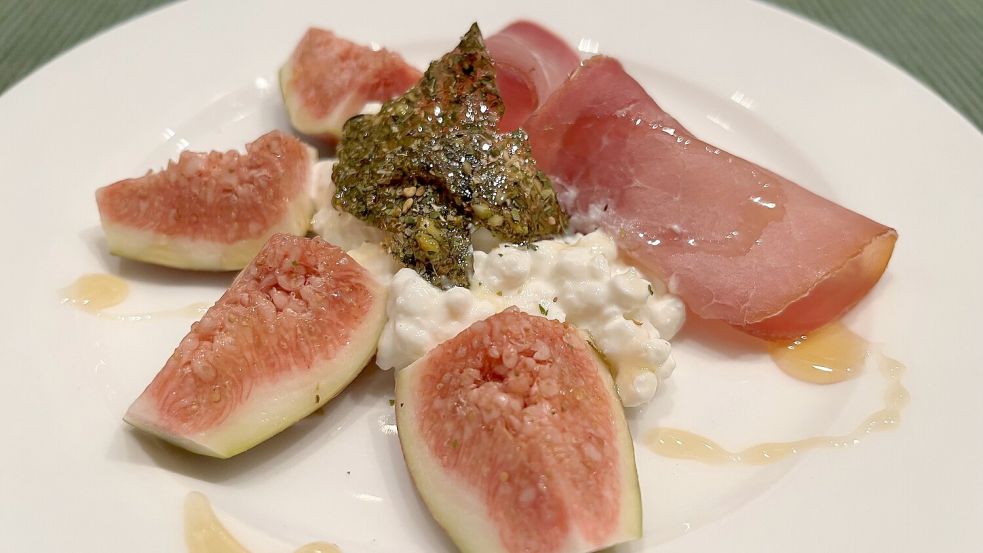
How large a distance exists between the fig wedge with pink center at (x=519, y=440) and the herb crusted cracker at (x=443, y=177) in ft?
1.25

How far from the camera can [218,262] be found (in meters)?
2.59

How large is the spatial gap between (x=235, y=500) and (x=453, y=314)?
82 cm

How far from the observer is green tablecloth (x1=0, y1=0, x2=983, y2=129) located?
3.68 metres

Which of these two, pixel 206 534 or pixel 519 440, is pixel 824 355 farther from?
pixel 206 534

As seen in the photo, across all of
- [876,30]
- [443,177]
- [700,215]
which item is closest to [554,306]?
[443,177]

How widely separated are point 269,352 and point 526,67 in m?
1.70

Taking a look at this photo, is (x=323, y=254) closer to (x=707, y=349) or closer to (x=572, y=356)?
(x=572, y=356)

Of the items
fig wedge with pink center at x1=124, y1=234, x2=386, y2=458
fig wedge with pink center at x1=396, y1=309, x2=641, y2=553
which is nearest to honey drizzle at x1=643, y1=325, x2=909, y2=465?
fig wedge with pink center at x1=396, y1=309, x2=641, y2=553

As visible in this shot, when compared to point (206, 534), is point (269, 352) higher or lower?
higher

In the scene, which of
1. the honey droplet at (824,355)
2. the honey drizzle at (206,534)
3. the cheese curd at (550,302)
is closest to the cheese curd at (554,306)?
the cheese curd at (550,302)

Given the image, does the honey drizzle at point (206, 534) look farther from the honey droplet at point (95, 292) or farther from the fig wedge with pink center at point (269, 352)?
the honey droplet at point (95, 292)

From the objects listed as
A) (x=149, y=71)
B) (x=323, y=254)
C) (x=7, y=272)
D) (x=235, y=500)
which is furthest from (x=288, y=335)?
(x=149, y=71)

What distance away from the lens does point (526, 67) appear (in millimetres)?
3105

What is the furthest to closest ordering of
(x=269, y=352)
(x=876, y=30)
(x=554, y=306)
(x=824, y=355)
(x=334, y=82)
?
(x=876, y=30) < (x=334, y=82) < (x=824, y=355) < (x=554, y=306) < (x=269, y=352)
